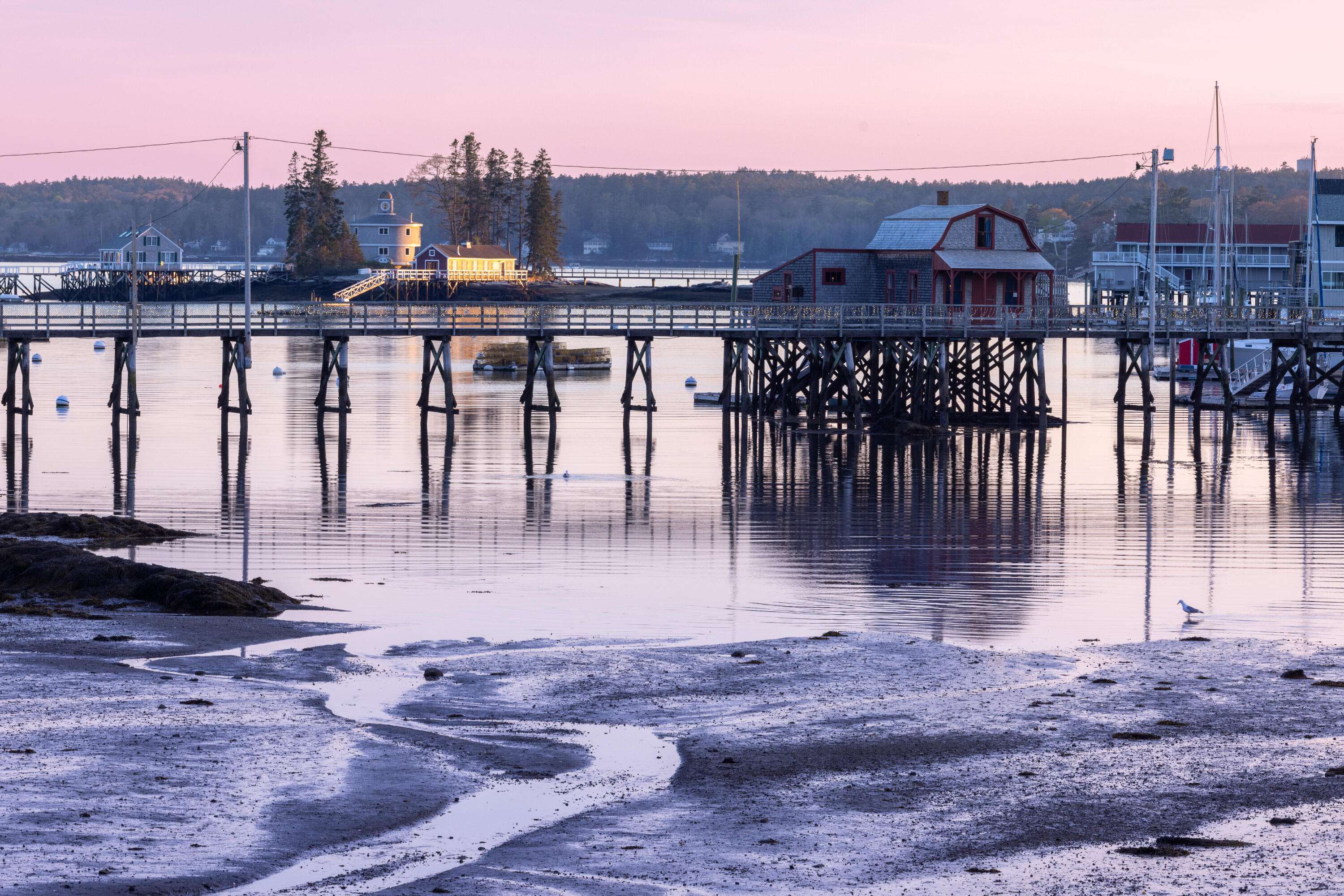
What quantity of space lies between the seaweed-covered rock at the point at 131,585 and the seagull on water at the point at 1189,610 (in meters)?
11.7

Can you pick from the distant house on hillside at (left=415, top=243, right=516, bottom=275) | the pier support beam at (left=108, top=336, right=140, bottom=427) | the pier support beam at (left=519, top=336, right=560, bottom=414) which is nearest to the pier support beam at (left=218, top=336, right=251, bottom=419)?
the pier support beam at (left=108, top=336, right=140, bottom=427)

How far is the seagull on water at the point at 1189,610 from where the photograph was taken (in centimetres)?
2134

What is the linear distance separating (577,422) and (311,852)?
44613 millimetres

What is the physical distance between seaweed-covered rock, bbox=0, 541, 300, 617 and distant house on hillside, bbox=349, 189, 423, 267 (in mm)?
143018

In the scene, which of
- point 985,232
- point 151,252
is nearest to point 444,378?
point 985,232

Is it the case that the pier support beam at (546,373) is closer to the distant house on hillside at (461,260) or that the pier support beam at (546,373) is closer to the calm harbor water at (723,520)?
the calm harbor water at (723,520)

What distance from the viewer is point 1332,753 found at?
14172mm

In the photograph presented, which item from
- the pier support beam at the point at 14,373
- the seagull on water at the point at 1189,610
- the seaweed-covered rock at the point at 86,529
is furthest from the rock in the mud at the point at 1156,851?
the pier support beam at the point at 14,373

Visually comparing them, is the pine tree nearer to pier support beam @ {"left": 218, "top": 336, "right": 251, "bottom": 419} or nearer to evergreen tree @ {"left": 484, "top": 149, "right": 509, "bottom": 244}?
evergreen tree @ {"left": 484, "top": 149, "right": 509, "bottom": 244}

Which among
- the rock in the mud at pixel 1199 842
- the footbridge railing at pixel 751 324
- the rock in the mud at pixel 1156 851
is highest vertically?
the footbridge railing at pixel 751 324

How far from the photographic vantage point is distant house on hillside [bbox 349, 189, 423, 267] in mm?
164500

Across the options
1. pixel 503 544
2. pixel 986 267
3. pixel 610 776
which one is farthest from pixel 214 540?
pixel 986 267

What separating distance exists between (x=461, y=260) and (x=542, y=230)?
19.2 metres

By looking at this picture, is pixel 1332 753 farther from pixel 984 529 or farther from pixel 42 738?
pixel 984 529
